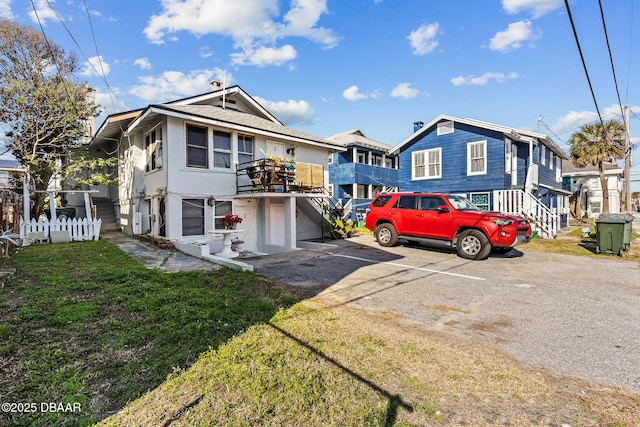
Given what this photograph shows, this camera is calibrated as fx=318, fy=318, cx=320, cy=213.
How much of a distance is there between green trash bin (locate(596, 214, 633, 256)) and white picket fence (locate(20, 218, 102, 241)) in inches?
701

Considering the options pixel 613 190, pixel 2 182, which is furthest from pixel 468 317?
pixel 613 190

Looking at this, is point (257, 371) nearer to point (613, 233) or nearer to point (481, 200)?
point (613, 233)

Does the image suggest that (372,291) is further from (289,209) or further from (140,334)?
(289,209)

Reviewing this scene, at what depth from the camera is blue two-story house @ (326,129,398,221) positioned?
23.7 metres

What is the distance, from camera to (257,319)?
4316 mm

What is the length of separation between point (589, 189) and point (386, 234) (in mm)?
31496

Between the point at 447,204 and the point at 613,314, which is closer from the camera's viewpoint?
the point at 613,314

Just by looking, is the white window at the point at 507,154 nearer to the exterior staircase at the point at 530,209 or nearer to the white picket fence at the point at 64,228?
the exterior staircase at the point at 530,209

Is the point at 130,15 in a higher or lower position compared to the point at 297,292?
higher

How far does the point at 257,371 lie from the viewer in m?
2.95

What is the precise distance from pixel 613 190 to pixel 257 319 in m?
41.1

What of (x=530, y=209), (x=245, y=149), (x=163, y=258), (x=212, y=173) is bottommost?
(x=163, y=258)

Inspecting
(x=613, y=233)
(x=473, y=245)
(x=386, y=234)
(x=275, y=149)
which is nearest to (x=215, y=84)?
(x=275, y=149)

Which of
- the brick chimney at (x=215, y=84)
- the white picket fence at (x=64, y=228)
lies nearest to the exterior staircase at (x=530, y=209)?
the brick chimney at (x=215, y=84)
